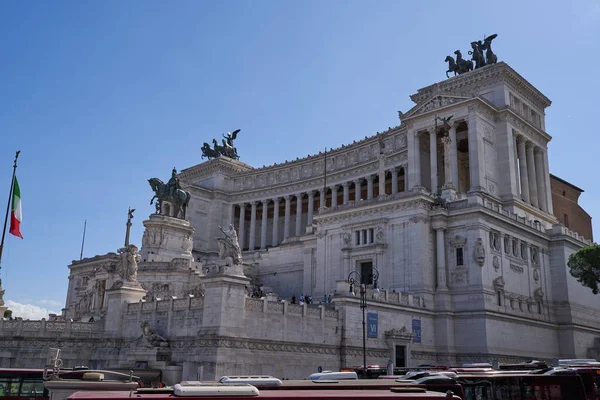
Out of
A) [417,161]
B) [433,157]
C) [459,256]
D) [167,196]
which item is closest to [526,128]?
[433,157]

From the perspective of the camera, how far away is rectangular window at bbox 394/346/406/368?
145 ft

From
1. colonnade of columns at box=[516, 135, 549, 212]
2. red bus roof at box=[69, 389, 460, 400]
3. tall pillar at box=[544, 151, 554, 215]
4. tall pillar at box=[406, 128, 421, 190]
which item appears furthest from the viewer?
tall pillar at box=[544, 151, 554, 215]

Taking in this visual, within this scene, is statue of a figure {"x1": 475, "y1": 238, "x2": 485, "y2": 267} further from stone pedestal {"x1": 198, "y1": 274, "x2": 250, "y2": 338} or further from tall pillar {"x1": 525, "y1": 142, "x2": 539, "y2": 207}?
tall pillar {"x1": 525, "y1": 142, "x2": 539, "y2": 207}

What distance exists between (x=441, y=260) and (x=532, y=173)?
28636mm

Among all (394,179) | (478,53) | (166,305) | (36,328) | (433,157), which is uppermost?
(478,53)

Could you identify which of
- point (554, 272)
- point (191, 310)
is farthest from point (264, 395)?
point (554, 272)

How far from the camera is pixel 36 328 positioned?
41344 mm

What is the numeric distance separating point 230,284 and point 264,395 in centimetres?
→ 2568

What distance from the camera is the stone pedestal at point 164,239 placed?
2699 inches

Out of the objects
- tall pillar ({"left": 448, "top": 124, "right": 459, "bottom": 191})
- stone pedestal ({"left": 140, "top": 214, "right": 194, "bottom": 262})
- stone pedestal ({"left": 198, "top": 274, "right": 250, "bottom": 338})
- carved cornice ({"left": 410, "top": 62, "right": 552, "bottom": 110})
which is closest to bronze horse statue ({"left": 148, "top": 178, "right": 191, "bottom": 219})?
stone pedestal ({"left": 140, "top": 214, "right": 194, "bottom": 262})

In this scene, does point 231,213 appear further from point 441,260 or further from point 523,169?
point 441,260

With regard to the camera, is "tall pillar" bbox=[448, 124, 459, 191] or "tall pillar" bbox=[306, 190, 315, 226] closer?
"tall pillar" bbox=[448, 124, 459, 191]

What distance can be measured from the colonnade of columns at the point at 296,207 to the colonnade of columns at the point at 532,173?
15236 millimetres

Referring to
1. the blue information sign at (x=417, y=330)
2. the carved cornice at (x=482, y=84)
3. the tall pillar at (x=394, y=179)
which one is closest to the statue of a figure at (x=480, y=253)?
the blue information sign at (x=417, y=330)
